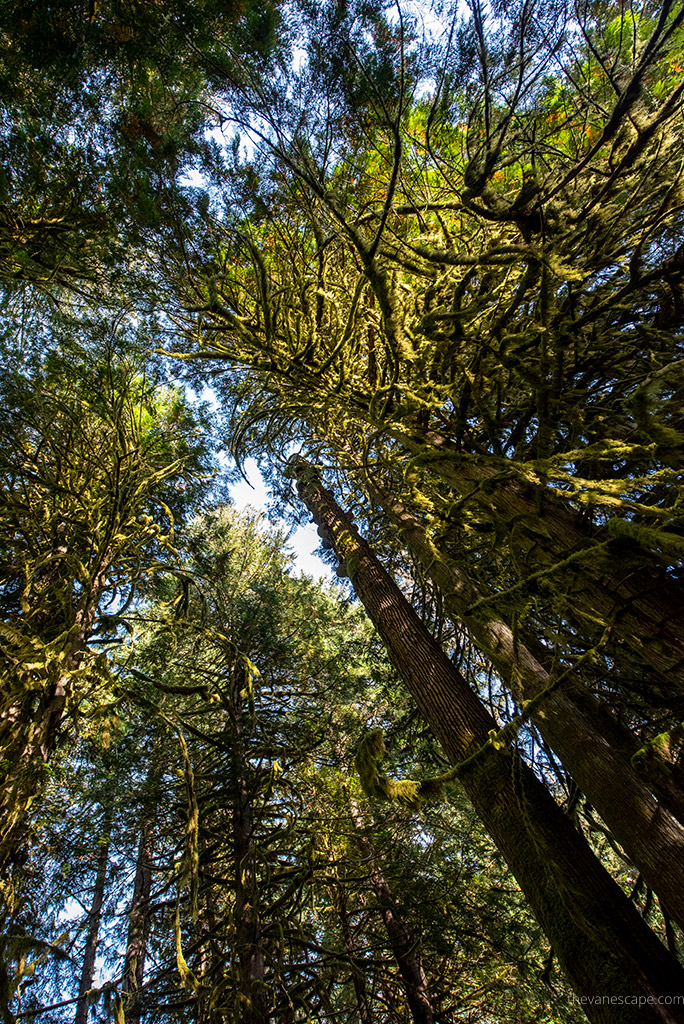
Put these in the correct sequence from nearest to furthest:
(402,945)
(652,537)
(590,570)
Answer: (652,537), (590,570), (402,945)

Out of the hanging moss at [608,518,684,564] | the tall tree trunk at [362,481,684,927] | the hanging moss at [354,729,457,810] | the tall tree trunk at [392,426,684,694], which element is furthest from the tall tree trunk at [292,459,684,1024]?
the hanging moss at [608,518,684,564]

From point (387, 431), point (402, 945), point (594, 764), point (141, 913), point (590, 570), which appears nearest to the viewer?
point (590, 570)

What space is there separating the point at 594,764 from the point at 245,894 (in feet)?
9.11

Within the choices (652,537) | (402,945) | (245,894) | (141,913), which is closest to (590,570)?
(652,537)

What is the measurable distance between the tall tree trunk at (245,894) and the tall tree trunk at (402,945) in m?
0.96

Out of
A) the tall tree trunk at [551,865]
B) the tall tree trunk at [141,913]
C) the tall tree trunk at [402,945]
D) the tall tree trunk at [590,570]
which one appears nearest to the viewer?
the tall tree trunk at [551,865]

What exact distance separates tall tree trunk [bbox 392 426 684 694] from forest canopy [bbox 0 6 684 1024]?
2cm

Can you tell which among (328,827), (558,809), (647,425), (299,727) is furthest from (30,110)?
(328,827)

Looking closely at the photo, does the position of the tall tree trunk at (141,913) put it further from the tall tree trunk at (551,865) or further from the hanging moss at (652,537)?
the hanging moss at (652,537)

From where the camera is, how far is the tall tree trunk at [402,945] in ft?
13.4

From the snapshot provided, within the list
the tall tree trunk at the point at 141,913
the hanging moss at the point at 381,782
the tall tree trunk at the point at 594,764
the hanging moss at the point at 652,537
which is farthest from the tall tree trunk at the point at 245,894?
the hanging moss at the point at 652,537

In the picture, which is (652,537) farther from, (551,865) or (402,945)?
(402,945)

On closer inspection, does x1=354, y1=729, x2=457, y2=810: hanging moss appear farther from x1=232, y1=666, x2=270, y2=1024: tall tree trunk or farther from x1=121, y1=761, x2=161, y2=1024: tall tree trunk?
x1=121, y1=761, x2=161, y2=1024: tall tree trunk

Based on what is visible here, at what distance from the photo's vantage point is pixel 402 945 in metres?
3.81
